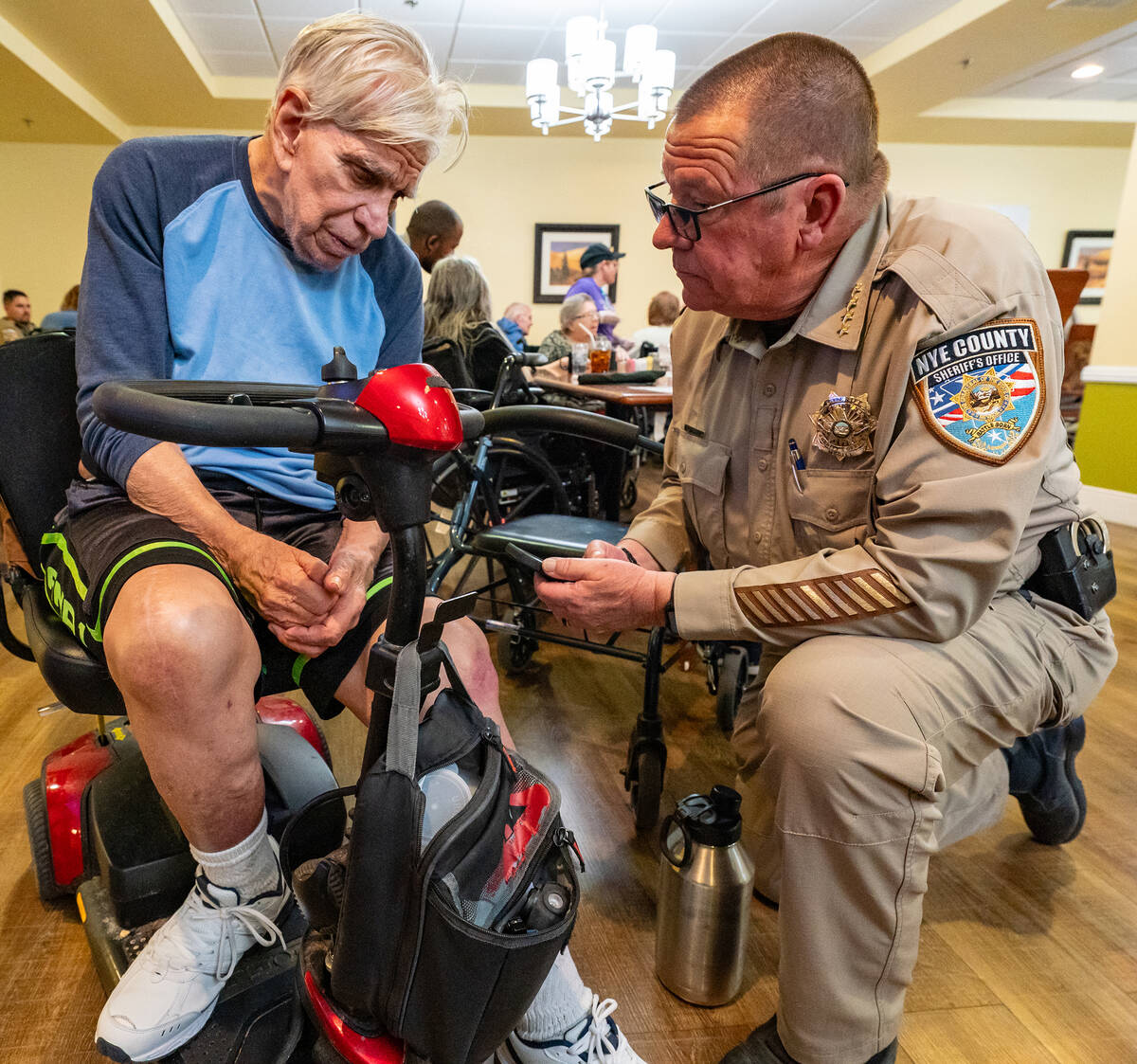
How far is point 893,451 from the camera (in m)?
0.94

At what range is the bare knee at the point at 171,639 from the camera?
0.83 metres

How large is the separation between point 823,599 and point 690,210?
20.5 inches

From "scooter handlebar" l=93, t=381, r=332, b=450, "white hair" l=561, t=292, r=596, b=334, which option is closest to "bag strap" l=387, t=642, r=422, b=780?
"scooter handlebar" l=93, t=381, r=332, b=450

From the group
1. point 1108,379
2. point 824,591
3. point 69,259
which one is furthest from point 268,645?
point 69,259

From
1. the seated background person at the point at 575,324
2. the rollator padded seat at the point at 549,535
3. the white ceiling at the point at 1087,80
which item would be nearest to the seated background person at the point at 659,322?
the seated background person at the point at 575,324

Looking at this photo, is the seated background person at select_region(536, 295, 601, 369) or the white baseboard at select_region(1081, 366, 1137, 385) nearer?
the white baseboard at select_region(1081, 366, 1137, 385)

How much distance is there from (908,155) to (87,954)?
29.5ft

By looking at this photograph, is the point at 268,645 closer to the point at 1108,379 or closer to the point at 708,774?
the point at 708,774

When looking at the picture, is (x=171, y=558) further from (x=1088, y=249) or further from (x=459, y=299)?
(x=1088, y=249)

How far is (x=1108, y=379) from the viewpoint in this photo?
14.5ft

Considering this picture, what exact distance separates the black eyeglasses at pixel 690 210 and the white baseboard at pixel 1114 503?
406 centimetres

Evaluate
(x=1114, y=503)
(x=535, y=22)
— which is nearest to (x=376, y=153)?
(x=1114, y=503)

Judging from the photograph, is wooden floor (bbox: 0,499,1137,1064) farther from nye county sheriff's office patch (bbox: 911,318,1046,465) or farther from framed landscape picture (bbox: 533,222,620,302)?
framed landscape picture (bbox: 533,222,620,302)

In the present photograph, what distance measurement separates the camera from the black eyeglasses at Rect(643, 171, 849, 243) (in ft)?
3.20
